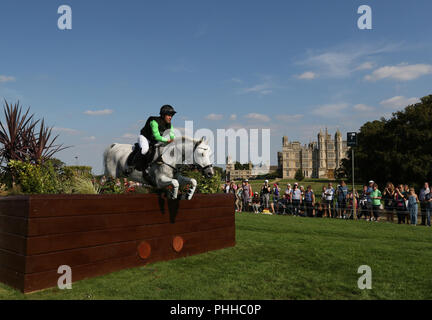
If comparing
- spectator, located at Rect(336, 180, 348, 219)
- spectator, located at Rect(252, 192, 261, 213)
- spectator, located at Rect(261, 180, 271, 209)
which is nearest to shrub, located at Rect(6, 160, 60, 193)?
spectator, located at Rect(336, 180, 348, 219)

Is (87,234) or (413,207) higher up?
(87,234)

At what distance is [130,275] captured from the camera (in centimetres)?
527

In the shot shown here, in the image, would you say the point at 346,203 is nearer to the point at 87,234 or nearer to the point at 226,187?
the point at 226,187

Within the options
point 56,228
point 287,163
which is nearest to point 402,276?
point 56,228

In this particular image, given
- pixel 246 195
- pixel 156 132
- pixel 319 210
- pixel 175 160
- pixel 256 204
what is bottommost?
pixel 319 210

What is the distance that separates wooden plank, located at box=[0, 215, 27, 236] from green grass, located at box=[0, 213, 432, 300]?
2.61ft

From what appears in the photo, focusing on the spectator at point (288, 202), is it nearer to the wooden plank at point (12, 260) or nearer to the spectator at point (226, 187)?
the spectator at point (226, 187)

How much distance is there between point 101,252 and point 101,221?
1.63ft

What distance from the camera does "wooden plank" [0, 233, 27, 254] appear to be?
4453mm

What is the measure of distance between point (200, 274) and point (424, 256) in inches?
194

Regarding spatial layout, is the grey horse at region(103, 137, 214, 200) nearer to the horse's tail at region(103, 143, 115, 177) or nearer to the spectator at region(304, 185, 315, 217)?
the horse's tail at region(103, 143, 115, 177)

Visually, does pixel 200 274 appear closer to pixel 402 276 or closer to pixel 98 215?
pixel 98 215

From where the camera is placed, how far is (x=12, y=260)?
15.2ft

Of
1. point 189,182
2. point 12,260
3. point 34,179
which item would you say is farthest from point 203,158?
point 12,260
